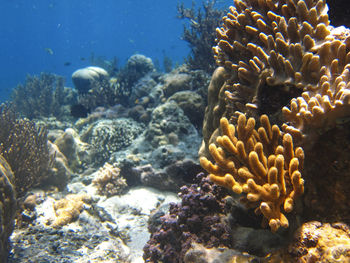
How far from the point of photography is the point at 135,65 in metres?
15.2

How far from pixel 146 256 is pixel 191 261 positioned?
4.96 ft

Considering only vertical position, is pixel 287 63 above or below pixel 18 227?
above

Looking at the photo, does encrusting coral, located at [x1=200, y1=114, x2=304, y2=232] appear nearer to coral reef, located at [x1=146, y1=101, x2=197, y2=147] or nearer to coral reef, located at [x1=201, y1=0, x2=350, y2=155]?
coral reef, located at [x1=201, y1=0, x2=350, y2=155]

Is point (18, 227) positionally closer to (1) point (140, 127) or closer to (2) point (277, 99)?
(2) point (277, 99)

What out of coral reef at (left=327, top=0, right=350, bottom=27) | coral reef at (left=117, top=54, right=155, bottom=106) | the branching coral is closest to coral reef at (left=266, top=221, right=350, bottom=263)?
the branching coral

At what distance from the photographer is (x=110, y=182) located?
6102 mm

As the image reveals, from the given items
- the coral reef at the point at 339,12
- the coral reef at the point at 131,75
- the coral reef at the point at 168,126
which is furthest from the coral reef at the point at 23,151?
the coral reef at the point at 339,12

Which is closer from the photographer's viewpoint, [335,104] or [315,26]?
[335,104]

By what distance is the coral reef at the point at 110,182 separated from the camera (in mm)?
5938

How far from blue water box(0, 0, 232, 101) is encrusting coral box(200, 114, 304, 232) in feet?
315

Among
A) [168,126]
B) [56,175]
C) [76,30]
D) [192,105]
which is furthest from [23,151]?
[76,30]

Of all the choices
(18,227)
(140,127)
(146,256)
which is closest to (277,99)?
(146,256)

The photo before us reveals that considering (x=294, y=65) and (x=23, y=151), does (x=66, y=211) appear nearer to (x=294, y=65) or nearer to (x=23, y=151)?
(x=23, y=151)

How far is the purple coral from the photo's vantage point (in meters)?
2.66
